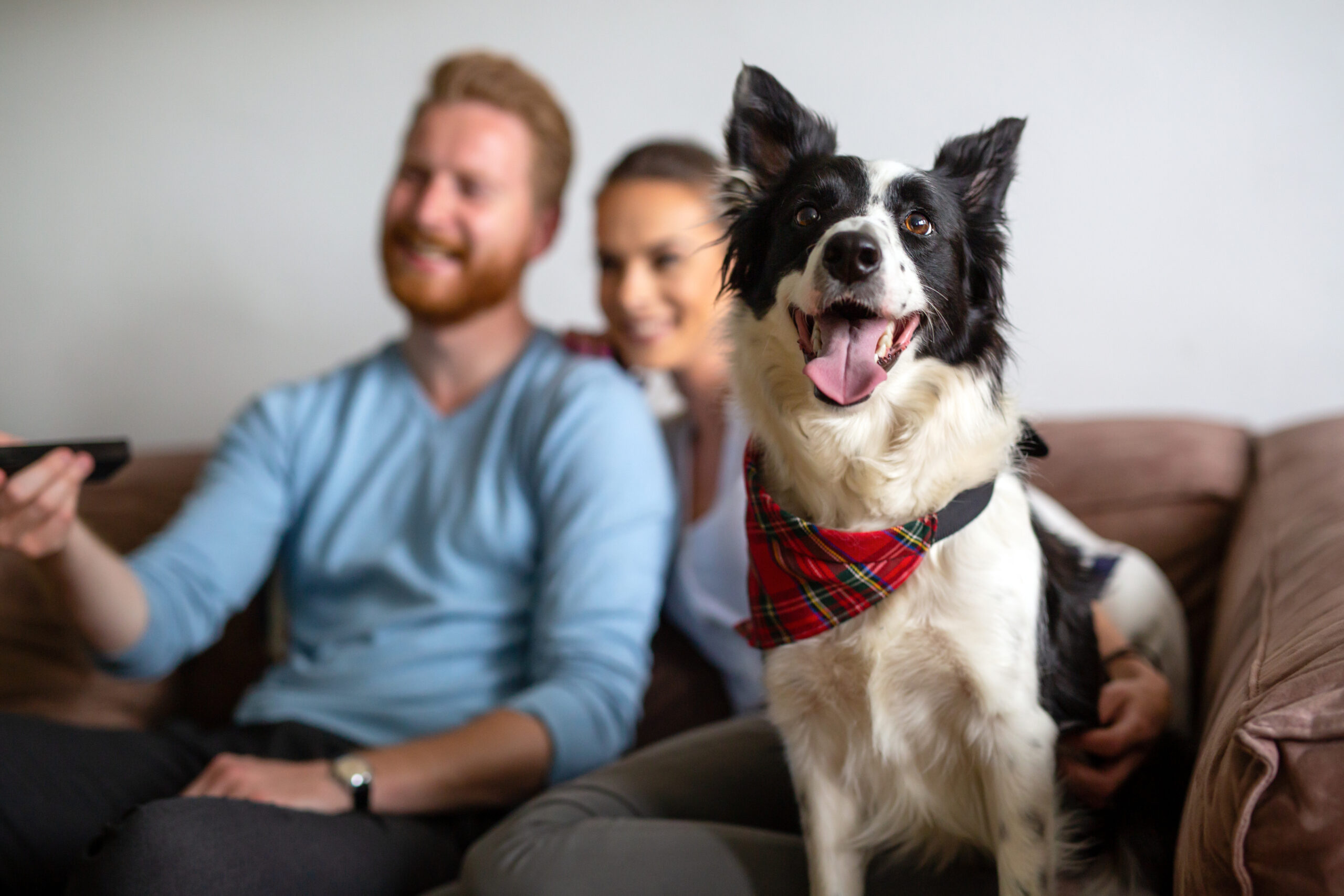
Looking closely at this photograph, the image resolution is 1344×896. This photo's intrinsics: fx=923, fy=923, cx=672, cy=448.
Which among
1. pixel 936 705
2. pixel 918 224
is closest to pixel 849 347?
pixel 918 224

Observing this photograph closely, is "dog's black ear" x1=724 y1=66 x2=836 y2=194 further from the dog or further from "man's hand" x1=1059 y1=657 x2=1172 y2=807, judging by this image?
"man's hand" x1=1059 y1=657 x2=1172 y2=807

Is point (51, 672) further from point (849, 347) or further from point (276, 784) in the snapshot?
point (849, 347)

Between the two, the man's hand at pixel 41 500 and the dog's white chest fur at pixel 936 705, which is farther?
the man's hand at pixel 41 500

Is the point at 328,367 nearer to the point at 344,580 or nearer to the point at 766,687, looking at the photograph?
the point at 344,580

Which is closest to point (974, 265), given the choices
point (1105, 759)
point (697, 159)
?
point (1105, 759)

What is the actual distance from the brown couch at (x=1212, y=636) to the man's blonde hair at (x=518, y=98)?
3.13ft

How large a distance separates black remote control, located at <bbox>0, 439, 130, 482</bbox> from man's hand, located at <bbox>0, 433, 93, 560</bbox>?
0.5 inches

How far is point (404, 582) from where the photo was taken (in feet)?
5.36

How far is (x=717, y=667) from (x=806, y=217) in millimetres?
1044

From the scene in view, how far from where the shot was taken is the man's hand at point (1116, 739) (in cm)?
107

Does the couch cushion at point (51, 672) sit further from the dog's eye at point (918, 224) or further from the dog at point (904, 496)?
the dog's eye at point (918, 224)

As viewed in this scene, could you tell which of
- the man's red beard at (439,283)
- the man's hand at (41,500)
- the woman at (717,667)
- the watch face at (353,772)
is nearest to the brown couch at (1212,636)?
the woman at (717,667)

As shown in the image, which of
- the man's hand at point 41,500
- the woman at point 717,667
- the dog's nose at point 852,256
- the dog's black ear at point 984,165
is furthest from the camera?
the man's hand at point 41,500

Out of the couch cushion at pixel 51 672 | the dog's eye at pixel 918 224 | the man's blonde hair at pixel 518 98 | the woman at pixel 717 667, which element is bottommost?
the couch cushion at pixel 51 672
